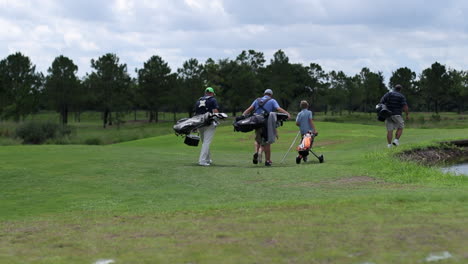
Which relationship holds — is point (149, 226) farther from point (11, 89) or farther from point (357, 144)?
point (11, 89)

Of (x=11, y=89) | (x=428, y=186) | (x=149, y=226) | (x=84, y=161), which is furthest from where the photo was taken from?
(x=11, y=89)

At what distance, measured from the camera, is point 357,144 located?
29.4m

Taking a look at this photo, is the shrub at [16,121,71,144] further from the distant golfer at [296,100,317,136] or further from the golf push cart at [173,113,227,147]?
the distant golfer at [296,100,317,136]

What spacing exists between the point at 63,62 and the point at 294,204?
4172 inches

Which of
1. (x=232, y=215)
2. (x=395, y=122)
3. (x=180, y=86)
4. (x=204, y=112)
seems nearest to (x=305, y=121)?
(x=204, y=112)

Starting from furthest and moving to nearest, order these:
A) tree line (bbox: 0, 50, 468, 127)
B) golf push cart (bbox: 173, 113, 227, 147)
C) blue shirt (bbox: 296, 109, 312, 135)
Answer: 1. tree line (bbox: 0, 50, 468, 127)
2. blue shirt (bbox: 296, 109, 312, 135)
3. golf push cart (bbox: 173, 113, 227, 147)

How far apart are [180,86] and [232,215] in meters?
104

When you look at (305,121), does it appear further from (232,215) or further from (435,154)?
(232,215)

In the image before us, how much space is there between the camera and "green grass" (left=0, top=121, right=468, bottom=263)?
621 cm

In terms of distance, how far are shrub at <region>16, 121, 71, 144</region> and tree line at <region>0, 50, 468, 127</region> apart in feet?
126

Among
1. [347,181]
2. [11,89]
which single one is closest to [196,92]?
[11,89]

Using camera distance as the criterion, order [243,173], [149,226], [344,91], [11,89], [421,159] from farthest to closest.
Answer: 1. [344,91]
2. [11,89]
3. [421,159]
4. [243,173]
5. [149,226]

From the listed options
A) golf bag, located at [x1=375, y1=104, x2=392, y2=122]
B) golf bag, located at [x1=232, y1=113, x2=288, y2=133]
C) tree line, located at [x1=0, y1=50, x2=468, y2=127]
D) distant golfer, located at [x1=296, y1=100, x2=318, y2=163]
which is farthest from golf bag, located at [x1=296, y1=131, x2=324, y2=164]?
tree line, located at [x1=0, y1=50, x2=468, y2=127]

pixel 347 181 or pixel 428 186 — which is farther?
pixel 347 181
